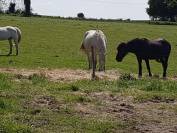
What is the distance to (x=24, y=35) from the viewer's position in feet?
146

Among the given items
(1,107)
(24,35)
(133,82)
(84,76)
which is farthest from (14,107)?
(24,35)

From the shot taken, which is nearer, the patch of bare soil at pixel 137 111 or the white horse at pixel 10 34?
the patch of bare soil at pixel 137 111

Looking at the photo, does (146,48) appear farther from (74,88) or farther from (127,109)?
(127,109)

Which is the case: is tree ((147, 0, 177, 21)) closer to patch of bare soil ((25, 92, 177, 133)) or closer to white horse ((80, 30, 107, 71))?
white horse ((80, 30, 107, 71))

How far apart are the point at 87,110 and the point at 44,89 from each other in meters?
2.71

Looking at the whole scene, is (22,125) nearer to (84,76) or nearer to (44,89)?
(44,89)

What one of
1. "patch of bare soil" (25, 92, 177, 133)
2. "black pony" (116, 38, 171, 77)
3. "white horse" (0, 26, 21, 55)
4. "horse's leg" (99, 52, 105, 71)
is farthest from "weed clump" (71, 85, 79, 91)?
"white horse" (0, 26, 21, 55)

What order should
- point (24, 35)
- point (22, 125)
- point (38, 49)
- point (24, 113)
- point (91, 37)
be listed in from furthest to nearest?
point (24, 35)
point (38, 49)
point (91, 37)
point (24, 113)
point (22, 125)

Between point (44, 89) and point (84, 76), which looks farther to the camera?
point (84, 76)

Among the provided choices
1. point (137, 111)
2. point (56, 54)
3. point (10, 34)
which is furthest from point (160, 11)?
point (137, 111)

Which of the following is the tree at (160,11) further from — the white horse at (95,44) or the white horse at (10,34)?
the white horse at (95,44)

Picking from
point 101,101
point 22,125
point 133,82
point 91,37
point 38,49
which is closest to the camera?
point 22,125

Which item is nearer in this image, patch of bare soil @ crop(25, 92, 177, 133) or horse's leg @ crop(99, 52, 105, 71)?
patch of bare soil @ crop(25, 92, 177, 133)

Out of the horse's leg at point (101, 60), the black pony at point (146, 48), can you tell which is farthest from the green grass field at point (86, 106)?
the black pony at point (146, 48)
